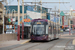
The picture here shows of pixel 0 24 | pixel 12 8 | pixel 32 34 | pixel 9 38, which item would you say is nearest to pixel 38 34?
pixel 32 34

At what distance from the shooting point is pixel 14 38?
32.6m

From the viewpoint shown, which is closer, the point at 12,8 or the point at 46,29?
the point at 46,29

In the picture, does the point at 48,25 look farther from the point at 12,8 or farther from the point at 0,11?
the point at 12,8

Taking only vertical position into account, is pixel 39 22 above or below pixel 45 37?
above

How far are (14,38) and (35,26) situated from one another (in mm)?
5832

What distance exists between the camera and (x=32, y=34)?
92.3 ft

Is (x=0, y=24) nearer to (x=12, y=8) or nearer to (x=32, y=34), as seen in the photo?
(x=12, y=8)

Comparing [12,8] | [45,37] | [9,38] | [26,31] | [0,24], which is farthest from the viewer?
[12,8]

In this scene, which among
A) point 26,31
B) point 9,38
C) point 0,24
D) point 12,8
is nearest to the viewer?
point 9,38

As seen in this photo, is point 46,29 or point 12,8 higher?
point 12,8

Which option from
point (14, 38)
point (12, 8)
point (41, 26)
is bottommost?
point (14, 38)

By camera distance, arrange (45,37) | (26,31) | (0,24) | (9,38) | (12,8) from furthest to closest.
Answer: (12,8) < (0,24) < (26,31) < (9,38) < (45,37)

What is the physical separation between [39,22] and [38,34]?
167 cm

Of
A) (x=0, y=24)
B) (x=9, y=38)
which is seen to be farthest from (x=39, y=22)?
(x=0, y=24)
